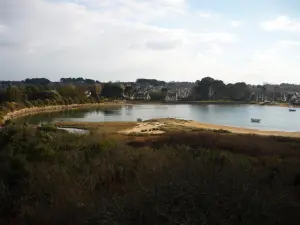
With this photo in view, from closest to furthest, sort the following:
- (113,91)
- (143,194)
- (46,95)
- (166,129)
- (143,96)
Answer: (143,194) < (166,129) < (46,95) < (113,91) < (143,96)

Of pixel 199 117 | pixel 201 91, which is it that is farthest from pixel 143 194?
pixel 201 91

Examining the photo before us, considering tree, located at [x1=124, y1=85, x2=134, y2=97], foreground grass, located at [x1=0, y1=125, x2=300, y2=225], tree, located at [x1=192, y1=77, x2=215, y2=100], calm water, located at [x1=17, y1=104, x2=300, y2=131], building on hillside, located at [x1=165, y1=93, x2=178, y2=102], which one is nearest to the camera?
foreground grass, located at [x1=0, y1=125, x2=300, y2=225]

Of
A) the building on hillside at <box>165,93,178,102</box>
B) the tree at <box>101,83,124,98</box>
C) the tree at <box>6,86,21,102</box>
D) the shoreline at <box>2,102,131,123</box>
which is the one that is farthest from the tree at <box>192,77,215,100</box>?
the tree at <box>6,86,21,102</box>

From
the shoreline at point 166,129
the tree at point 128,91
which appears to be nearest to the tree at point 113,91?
the tree at point 128,91

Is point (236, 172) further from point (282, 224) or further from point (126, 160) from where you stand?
point (126, 160)

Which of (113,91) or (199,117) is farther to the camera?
(113,91)

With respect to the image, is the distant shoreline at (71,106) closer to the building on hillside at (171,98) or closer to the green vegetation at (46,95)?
the green vegetation at (46,95)

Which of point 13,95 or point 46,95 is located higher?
point 13,95

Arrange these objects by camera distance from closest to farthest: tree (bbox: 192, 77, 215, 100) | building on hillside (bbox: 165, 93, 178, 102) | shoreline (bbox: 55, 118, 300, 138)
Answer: shoreline (bbox: 55, 118, 300, 138) → building on hillside (bbox: 165, 93, 178, 102) → tree (bbox: 192, 77, 215, 100)

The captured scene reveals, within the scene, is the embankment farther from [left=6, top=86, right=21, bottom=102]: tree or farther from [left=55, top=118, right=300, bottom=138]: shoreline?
[left=55, top=118, right=300, bottom=138]: shoreline

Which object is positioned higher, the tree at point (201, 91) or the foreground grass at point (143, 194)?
the tree at point (201, 91)

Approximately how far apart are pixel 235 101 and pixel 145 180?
117877 millimetres

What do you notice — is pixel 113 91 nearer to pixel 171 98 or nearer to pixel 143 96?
pixel 143 96

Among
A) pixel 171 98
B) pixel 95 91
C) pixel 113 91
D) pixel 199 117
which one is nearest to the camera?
pixel 199 117
